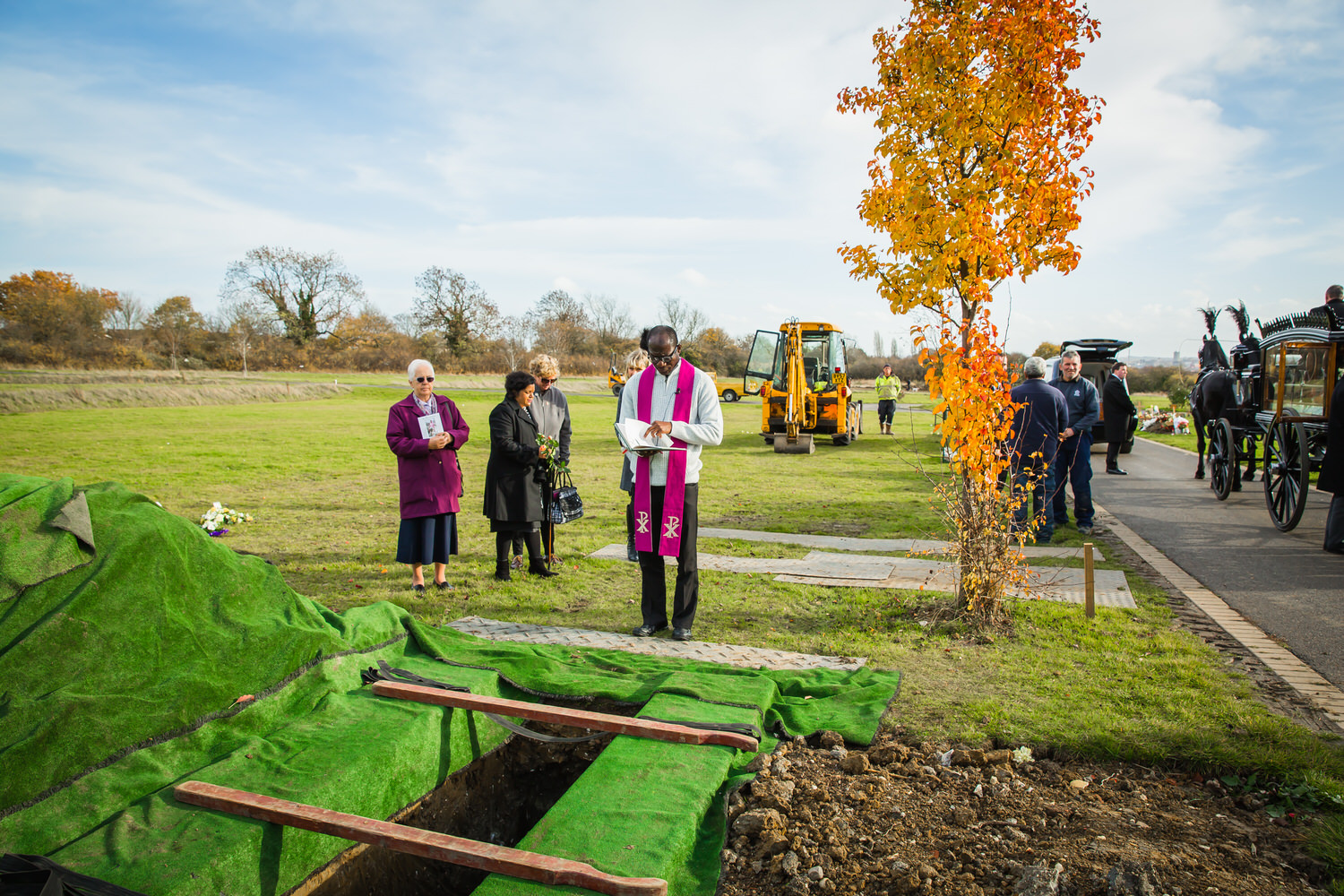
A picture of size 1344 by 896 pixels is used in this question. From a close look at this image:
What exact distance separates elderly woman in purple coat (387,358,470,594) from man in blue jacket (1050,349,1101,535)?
663cm

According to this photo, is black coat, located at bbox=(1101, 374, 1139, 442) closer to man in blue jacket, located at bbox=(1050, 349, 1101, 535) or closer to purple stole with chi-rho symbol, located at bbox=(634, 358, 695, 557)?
man in blue jacket, located at bbox=(1050, 349, 1101, 535)

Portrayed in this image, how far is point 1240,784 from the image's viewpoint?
3.28 metres

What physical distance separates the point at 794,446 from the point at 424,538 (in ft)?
40.6

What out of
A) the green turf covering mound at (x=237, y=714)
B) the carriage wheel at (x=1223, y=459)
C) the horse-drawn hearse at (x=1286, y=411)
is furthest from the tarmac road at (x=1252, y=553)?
the green turf covering mound at (x=237, y=714)

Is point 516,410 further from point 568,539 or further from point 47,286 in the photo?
point 47,286

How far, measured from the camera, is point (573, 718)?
3.52 metres

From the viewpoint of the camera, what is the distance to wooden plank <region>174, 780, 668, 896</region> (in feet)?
7.63

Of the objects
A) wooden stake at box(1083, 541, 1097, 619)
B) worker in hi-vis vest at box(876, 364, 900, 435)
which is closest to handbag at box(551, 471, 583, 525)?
wooden stake at box(1083, 541, 1097, 619)

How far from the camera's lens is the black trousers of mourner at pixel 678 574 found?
208 inches

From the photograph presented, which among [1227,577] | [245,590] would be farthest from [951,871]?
[1227,577]

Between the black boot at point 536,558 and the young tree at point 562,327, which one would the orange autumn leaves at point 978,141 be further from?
the young tree at point 562,327

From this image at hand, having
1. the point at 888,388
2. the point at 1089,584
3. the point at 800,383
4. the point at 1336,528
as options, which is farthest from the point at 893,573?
the point at 888,388

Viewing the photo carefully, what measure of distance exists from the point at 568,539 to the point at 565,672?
4378mm

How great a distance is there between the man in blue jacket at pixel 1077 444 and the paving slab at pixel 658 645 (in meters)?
5.11
